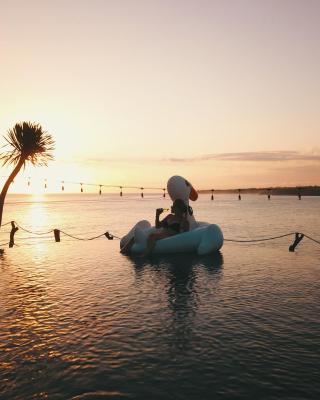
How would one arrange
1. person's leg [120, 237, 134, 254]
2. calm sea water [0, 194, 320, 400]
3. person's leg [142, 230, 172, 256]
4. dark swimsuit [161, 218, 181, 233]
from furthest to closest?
1. person's leg [120, 237, 134, 254]
2. dark swimsuit [161, 218, 181, 233]
3. person's leg [142, 230, 172, 256]
4. calm sea water [0, 194, 320, 400]

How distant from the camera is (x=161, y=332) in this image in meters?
7.88

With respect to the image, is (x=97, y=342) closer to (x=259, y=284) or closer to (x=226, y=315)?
(x=226, y=315)

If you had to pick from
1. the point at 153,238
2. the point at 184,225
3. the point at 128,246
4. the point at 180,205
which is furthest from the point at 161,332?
the point at 128,246

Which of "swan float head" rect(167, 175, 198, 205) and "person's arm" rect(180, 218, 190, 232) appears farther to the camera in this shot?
"swan float head" rect(167, 175, 198, 205)

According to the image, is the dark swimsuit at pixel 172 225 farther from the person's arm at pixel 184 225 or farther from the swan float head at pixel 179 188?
the swan float head at pixel 179 188

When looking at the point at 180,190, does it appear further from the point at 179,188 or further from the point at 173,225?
the point at 173,225

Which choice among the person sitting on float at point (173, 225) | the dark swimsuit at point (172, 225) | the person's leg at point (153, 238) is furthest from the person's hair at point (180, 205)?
the person's leg at point (153, 238)

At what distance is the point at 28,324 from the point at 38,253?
11943 mm

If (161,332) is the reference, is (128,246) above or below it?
above

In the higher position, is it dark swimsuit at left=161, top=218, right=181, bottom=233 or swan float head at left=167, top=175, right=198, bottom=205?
swan float head at left=167, top=175, right=198, bottom=205

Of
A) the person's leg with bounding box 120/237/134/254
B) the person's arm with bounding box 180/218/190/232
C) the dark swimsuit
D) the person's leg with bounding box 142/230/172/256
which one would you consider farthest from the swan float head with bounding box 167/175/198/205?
the person's leg with bounding box 120/237/134/254

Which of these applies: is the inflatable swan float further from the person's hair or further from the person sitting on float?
the person's hair

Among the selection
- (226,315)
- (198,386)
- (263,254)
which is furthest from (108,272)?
(198,386)

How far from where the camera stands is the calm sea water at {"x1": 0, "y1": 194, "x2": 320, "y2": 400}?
580cm
